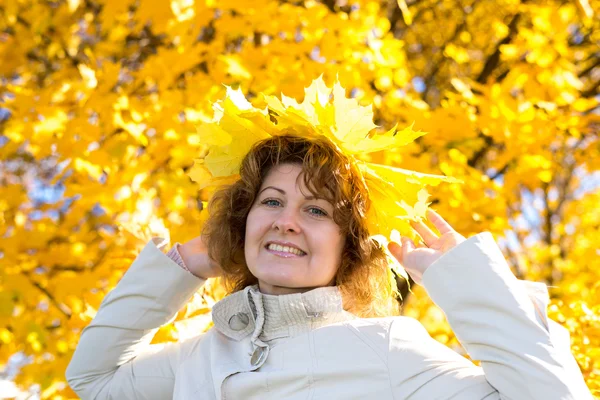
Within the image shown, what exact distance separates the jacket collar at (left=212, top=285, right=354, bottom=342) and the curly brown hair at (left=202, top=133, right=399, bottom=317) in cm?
13

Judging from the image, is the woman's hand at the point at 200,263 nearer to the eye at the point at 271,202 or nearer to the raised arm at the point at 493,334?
the eye at the point at 271,202

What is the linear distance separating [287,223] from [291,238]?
0.04 meters

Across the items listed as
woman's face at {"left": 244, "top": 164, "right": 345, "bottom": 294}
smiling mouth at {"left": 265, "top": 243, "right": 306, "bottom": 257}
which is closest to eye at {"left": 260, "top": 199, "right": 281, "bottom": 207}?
woman's face at {"left": 244, "top": 164, "right": 345, "bottom": 294}

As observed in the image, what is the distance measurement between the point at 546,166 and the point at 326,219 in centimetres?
139

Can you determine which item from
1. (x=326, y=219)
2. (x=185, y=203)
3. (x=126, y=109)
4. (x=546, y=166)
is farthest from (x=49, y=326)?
(x=546, y=166)

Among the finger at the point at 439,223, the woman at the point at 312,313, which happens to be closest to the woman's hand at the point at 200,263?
the woman at the point at 312,313

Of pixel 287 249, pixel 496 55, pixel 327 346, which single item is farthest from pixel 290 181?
pixel 496 55

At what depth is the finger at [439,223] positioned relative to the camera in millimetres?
1463

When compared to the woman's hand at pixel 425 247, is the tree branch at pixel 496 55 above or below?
below

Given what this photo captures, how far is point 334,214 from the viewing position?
1.57 meters

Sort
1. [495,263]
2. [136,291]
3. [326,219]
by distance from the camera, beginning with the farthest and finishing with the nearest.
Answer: [136,291] → [326,219] → [495,263]

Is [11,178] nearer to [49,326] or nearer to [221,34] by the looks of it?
[49,326]

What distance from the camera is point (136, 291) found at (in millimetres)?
1751

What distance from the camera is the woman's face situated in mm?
1520
